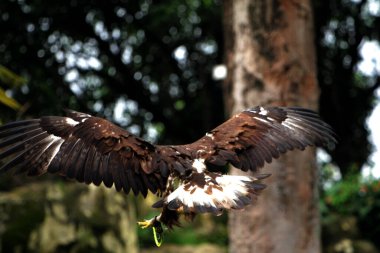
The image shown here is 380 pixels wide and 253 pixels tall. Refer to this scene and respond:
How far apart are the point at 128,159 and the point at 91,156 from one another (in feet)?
0.61

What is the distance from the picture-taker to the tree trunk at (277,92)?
549 cm

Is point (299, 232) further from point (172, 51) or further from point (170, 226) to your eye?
point (172, 51)

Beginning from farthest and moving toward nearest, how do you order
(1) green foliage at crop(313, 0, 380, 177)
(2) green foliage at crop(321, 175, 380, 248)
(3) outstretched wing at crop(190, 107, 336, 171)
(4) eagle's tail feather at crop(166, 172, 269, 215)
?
(1) green foliage at crop(313, 0, 380, 177), (2) green foliage at crop(321, 175, 380, 248), (3) outstretched wing at crop(190, 107, 336, 171), (4) eagle's tail feather at crop(166, 172, 269, 215)

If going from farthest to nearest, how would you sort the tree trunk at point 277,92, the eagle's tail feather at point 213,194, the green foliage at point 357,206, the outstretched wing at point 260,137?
the green foliage at point 357,206
the tree trunk at point 277,92
the outstretched wing at point 260,137
the eagle's tail feather at point 213,194

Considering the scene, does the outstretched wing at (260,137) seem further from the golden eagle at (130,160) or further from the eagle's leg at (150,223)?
the eagle's leg at (150,223)

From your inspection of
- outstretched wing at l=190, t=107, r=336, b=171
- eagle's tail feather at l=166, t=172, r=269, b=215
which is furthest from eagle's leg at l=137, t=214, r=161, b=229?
outstretched wing at l=190, t=107, r=336, b=171

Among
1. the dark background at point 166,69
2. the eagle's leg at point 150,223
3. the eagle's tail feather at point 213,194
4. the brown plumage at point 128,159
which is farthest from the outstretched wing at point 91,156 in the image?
the dark background at point 166,69

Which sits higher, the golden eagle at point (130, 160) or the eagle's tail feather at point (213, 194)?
the golden eagle at point (130, 160)

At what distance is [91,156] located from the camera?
374 centimetres

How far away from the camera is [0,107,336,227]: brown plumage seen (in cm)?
354

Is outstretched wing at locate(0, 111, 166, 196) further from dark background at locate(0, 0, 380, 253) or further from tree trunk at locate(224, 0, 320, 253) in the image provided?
dark background at locate(0, 0, 380, 253)

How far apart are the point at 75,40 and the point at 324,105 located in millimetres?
3885

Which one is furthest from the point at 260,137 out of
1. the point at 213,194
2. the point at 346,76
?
the point at 346,76

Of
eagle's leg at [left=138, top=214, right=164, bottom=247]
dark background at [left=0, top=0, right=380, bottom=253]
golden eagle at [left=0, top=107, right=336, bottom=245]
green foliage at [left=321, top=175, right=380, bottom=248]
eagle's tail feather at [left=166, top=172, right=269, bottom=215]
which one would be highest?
dark background at [left=0, top=0, right=380, bottom=253]
